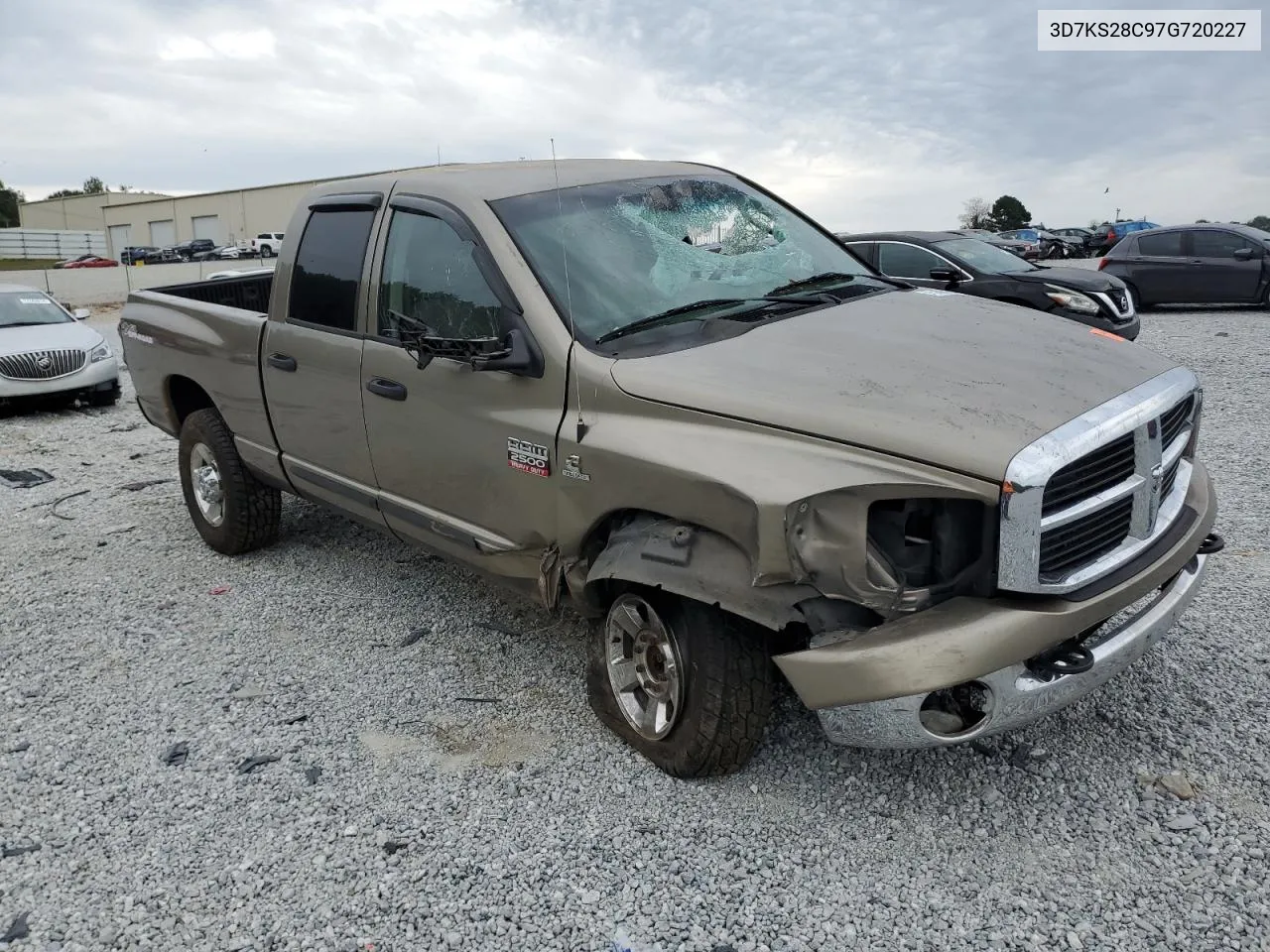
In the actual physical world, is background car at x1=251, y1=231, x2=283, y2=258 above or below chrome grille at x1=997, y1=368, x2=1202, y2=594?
above

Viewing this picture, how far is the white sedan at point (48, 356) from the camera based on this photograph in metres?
10.2

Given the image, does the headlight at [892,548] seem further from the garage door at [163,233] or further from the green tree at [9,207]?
the green tree at [9,207]

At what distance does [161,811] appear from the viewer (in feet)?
10.6

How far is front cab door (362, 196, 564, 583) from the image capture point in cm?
337

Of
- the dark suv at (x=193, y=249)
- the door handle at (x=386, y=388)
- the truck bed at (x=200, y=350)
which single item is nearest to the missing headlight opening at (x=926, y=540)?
the door handle at (x=386, y=388)

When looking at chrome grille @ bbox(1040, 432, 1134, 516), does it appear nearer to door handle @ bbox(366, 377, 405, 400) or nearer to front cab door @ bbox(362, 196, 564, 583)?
front cab door @ bbox(362, 196, 564, 583)

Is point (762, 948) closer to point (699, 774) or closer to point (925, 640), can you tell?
point (699, 774)

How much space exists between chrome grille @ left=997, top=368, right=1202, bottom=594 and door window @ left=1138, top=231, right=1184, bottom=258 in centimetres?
1418

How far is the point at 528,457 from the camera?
3.36 metres

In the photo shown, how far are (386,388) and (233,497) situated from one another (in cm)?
193

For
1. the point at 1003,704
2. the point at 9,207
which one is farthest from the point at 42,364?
the point at 9,207

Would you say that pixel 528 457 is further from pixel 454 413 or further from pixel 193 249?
pixel 193 249

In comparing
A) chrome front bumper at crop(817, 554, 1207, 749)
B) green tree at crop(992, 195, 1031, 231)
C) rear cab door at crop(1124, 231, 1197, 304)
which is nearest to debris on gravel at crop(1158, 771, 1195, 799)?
chrome front bumper at crop(817, 554, 1207, 749)

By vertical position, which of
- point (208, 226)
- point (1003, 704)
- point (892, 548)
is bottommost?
point (1003, 704)
